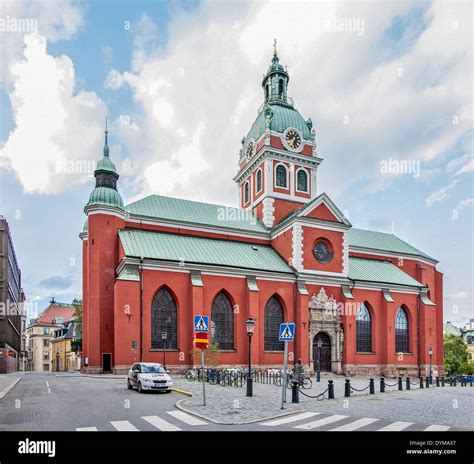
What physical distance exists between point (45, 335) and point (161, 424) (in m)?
92.5

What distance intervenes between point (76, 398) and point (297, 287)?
24253 mm

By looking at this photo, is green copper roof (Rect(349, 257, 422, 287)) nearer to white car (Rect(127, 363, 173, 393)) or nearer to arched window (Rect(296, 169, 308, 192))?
arched window (Rect(296, 169, 308, 192))

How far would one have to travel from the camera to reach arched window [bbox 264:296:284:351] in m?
37.3

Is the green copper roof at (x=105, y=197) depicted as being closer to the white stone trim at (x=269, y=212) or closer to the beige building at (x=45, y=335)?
the white stone trim at (x=269, y=212)

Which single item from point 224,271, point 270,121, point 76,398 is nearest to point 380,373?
point 224,271

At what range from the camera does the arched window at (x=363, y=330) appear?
136ft

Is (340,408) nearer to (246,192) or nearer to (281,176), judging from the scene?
(281,176)

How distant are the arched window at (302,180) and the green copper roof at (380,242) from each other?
318 inches

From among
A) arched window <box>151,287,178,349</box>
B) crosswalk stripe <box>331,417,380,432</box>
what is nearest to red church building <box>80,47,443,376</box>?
arched window <box>151,287,178,349</box>

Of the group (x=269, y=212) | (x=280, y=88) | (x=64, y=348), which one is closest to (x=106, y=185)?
(x=269, y=212)

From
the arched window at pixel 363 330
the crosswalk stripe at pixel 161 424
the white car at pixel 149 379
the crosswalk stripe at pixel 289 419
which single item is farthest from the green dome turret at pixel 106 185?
the crosswalk stripe at pixel 289 419

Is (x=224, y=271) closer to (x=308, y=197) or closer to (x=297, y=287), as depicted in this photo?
(x=297, y=287)

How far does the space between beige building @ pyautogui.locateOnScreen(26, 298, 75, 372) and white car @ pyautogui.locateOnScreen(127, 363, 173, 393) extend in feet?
256

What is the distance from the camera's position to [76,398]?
1756 cm
